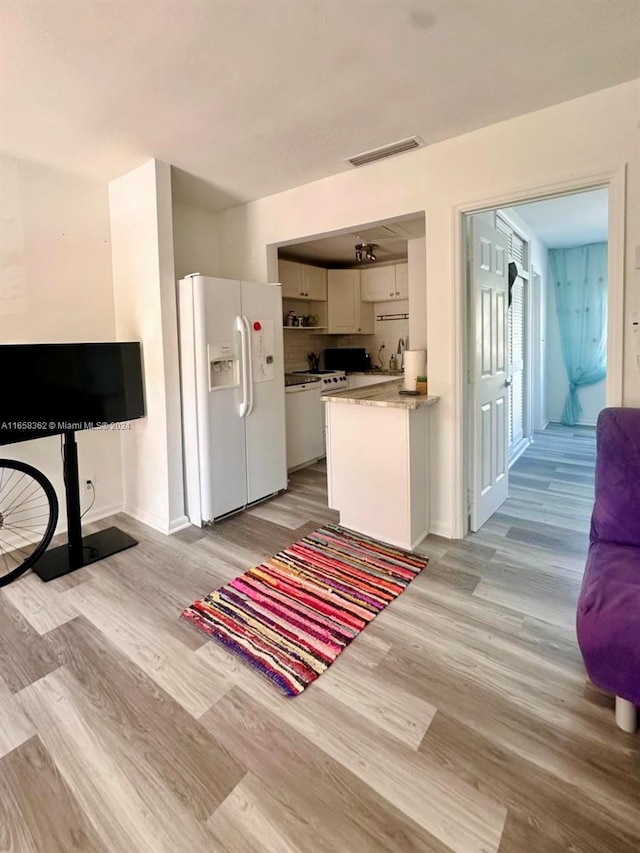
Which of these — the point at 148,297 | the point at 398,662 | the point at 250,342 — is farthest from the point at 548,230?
the point at 398,662

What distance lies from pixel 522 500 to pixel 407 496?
1458 mm

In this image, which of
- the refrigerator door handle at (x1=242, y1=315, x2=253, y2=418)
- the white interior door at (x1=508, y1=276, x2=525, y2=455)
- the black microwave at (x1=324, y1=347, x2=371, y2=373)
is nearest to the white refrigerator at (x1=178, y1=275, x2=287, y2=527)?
the refrigerator door handle at (x1=242, y1=315, x2=253, y2=418)

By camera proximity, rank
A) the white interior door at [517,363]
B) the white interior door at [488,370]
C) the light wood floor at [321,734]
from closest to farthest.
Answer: the light wood floor at [321,734] < the white interior door at [488,370] < the white interior door at [517,363]

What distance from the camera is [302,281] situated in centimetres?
544

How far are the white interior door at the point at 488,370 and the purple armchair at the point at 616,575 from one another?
1050 millimetres

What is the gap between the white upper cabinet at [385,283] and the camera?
18.6 feet

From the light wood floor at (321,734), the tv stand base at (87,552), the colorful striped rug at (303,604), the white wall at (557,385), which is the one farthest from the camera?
the white wall at (557,385)

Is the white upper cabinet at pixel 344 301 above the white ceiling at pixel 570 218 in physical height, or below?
below

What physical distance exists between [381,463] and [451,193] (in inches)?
69.2

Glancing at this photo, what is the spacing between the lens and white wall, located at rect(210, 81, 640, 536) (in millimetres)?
2203

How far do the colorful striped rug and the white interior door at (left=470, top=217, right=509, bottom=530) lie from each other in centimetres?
89

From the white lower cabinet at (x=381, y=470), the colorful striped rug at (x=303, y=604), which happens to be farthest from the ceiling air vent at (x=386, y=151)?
the colorful striped rug at (x=303, y=604)

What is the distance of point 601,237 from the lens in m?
5.67

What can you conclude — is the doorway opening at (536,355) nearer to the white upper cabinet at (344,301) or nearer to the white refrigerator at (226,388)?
the white refrigerator at (226,388)
